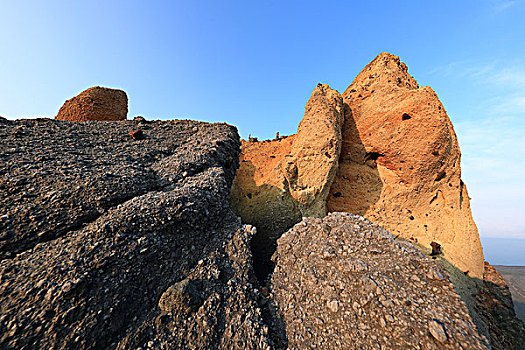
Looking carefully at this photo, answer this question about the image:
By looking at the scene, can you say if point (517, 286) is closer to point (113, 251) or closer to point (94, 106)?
point (113, 251)

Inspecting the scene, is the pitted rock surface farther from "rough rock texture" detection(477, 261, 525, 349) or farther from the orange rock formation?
"rough rock texture" detection(477, 261, 525, 349)

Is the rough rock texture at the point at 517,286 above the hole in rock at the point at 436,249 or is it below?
below

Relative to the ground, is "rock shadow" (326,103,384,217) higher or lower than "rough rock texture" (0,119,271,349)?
higher

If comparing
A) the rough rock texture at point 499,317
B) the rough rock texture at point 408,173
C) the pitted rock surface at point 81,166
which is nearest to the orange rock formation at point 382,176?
the rough rock texture at point 408,173

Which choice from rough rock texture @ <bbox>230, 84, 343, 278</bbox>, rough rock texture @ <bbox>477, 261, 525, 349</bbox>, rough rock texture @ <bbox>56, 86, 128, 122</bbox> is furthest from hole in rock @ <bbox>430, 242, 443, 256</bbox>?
rough rock texture @ <bbox>56, 86, 128, 122</bbox>

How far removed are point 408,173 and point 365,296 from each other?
24.3 ft

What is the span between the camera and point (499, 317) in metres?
7.18

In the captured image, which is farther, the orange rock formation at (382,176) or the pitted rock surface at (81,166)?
the orange rock formation at (382,176)

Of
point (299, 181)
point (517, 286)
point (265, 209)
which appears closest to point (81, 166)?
point (265, 209)

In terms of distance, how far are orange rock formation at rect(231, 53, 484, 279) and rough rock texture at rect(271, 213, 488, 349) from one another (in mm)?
3689

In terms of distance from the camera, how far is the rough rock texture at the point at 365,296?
2.84 m

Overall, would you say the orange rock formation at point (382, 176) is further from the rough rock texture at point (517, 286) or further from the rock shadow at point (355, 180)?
the rough rock texture at point (517, 286)

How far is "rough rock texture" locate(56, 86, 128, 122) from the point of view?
27.9ft

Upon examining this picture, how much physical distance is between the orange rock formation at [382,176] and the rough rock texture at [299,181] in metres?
0.04
